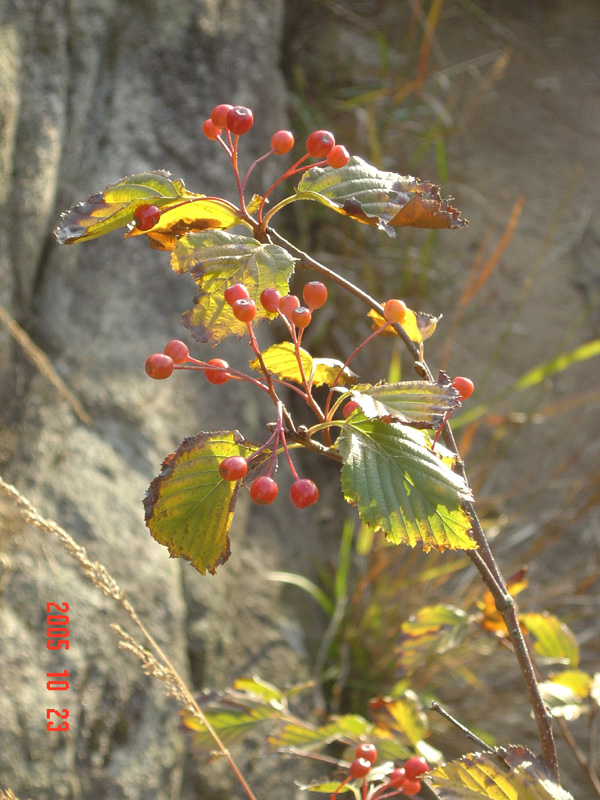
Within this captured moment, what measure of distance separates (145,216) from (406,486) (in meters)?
0.22

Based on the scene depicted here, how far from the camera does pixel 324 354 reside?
2.07 m

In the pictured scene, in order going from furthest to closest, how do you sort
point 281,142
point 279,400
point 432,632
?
1. point 432,632
2. point 281,142
3. point 279,400

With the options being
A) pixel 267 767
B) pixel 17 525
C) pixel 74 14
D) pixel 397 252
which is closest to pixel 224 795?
pixel 267 767

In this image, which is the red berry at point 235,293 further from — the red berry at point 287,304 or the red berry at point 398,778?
the red berry at point 398,778

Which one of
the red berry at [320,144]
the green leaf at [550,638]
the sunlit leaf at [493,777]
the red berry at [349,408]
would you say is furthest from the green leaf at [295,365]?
the green leaf at [550,638]

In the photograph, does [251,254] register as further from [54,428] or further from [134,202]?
[54,428]

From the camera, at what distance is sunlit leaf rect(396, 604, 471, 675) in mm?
722

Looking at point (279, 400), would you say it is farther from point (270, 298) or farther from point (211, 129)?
point (211, 129)

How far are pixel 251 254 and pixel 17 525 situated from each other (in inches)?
30.6

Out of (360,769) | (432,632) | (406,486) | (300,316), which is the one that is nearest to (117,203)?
(300,316)

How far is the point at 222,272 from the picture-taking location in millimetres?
426

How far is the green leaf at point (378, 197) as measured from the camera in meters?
0.42

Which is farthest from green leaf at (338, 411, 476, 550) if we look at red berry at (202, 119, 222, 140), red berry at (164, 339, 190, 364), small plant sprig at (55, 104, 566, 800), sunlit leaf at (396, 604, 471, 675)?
sunlit leaf at (396, 604, 471, 675)

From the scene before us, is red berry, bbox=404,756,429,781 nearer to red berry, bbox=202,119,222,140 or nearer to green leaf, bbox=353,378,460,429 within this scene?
green leaf, bbox=353,378,460,429
